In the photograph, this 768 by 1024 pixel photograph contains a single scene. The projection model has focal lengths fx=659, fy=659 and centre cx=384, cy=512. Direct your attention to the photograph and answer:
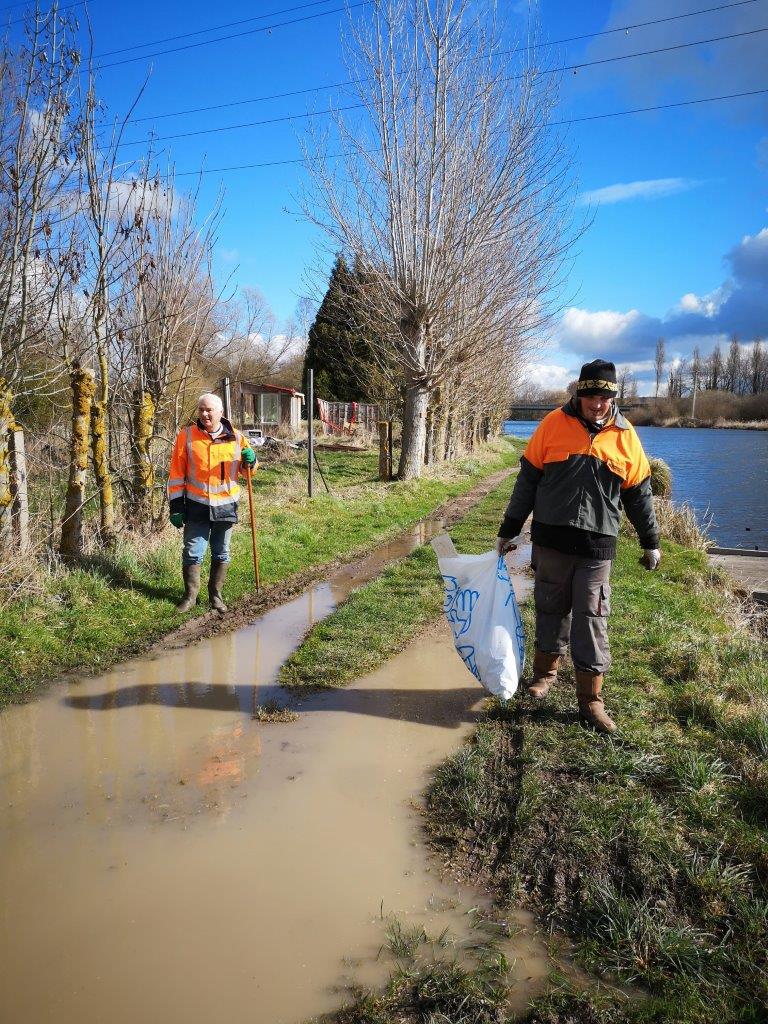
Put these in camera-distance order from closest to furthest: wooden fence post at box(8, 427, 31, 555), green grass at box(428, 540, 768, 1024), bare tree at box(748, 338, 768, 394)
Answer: green grass at box(428, 540, 768, 1024), wooden fence post at box(8, 427, 31, 555), bare tree at box(748, 338, 768, 394)

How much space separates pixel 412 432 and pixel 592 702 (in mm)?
13444

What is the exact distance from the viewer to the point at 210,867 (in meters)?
2.81

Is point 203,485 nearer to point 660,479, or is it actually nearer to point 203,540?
point 203,540

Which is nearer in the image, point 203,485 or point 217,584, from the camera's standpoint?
point 203,485

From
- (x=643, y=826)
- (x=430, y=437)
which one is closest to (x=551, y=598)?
(x=643, y=826)

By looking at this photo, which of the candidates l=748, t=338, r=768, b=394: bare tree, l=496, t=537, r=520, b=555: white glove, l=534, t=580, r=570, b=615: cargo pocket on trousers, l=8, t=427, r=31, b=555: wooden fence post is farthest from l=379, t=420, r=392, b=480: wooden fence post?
l=748, t=338, r=768, b=394: bare tree

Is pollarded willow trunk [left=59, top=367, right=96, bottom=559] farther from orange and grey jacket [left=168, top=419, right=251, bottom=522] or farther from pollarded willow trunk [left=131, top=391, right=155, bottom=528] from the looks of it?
orange and grey jacket [left=168, top=419, right=251, bottom=522]

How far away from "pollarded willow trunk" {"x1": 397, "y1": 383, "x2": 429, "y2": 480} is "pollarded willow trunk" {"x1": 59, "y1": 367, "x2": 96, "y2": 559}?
36.1 ft

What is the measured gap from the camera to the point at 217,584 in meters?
6.31

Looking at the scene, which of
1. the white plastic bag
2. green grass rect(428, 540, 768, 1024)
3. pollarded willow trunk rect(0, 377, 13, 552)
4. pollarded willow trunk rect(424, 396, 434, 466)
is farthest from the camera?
pollarded willow trunk rect(424, 396, 434, 466)

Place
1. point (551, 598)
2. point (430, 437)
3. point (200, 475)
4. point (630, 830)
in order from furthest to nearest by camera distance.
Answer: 1. point (430, 437)
2. point (200, 475)
3. point (551, 598)
4. point (630, 830)

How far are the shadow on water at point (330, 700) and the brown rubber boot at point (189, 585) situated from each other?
1.52 metres

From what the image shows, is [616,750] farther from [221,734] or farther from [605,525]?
[221,734]

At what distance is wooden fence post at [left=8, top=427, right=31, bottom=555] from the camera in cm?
594
